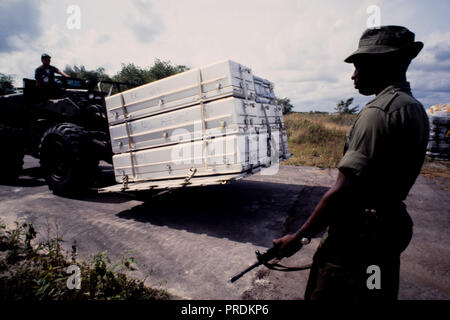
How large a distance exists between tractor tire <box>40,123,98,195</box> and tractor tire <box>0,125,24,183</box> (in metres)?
2.47

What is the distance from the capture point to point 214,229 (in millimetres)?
3969

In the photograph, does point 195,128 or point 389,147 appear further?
point 195,128

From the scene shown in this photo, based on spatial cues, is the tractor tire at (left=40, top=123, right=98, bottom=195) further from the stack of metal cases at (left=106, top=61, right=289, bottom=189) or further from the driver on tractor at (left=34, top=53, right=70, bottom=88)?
the driver on tractor at (left=34, top=53, right=70, bottom=88)

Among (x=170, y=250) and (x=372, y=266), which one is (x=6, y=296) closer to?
(x=170, y=250)

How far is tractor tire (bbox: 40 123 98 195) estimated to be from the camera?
5.31m

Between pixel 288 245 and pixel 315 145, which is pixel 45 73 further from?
pixel 315 145

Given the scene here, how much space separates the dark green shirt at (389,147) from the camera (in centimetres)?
126

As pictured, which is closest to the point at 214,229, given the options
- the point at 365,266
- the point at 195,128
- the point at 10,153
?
the point at 195,128

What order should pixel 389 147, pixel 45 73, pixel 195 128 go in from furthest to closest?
pixel 45 73
pixel 195 128
pixel 389 147

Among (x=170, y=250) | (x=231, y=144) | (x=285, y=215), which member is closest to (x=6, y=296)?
A: (x=170, y=250)

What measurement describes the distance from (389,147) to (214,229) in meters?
3.15

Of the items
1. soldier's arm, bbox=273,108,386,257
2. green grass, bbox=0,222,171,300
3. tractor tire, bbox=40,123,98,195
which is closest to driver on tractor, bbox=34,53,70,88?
tractor tire, bbox=40,123,98,195

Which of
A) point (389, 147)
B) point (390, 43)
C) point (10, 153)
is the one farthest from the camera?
point (10, 153)

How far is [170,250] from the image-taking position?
336 centimetres
